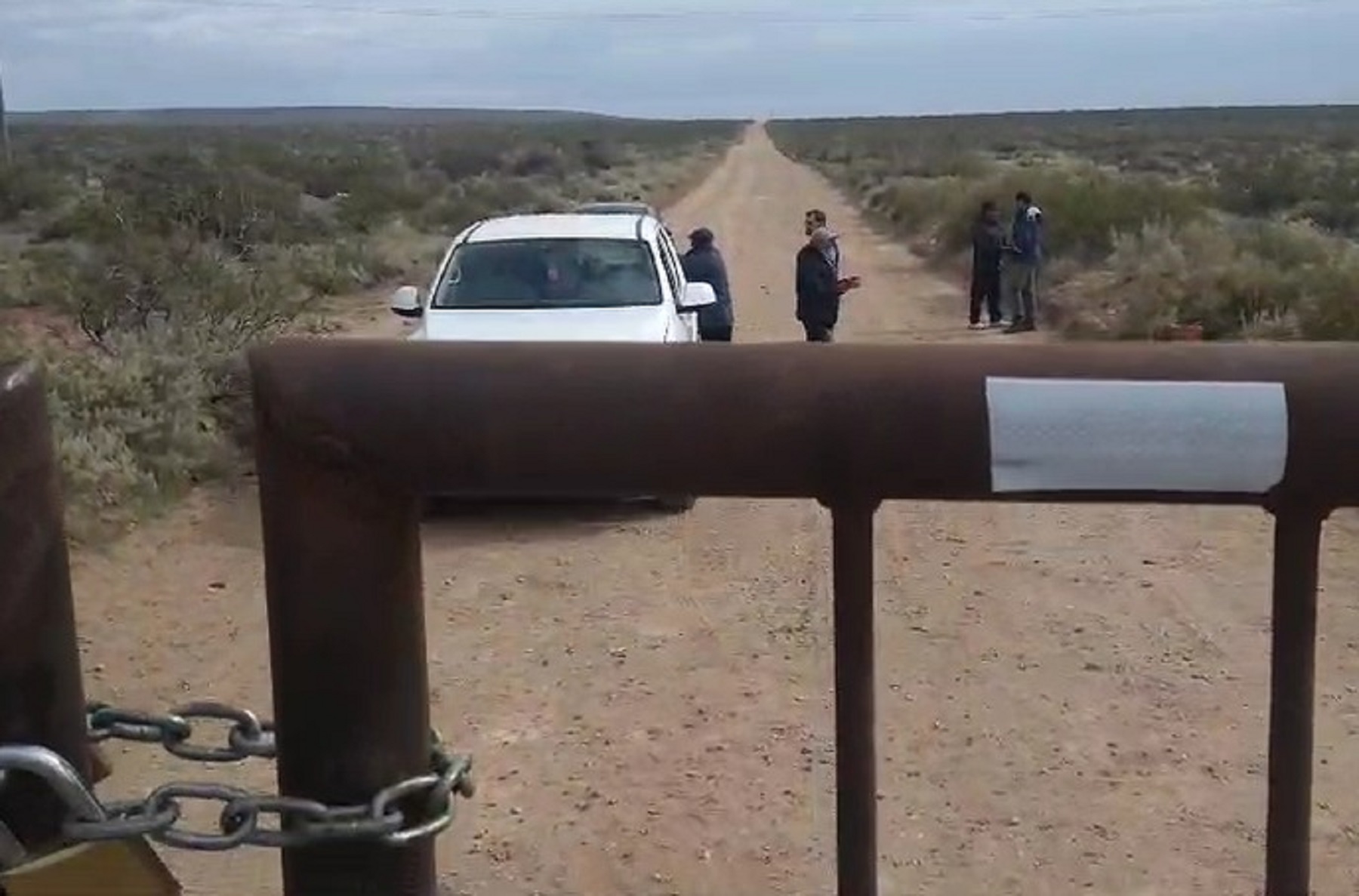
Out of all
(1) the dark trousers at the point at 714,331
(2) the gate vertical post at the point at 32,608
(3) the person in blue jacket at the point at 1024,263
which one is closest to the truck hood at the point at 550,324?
(1) the dark trousers at the point at 714,331

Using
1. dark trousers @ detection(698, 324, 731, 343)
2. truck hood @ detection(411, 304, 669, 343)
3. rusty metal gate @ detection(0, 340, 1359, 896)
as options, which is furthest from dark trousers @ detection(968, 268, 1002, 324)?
rusty metal gate @ detection(0, 340, 1359, 896)

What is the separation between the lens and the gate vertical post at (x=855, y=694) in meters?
1.48

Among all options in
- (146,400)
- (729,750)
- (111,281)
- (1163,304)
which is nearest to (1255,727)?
(729,750)

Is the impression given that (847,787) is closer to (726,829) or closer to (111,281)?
(726,829)

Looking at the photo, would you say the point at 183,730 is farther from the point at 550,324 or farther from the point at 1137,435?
the point at 550,324

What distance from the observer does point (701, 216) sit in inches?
1780

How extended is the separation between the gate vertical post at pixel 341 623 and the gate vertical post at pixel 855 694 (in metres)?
0.36

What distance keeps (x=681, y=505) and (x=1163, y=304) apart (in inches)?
435

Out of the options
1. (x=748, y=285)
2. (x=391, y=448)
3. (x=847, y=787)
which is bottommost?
(x=748, y=285)

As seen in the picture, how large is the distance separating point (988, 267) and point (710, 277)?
7.07m

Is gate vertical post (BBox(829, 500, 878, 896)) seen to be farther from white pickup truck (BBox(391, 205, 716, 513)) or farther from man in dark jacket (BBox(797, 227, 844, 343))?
man in dark jacket (BBox(797, 227, 844, 343))

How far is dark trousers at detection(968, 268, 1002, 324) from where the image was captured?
2036 centimetres

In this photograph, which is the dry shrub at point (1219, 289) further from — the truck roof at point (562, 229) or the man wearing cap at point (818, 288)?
the truck roof at point (562, 229)

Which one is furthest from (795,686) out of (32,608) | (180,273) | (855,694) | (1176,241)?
(1176,241)
